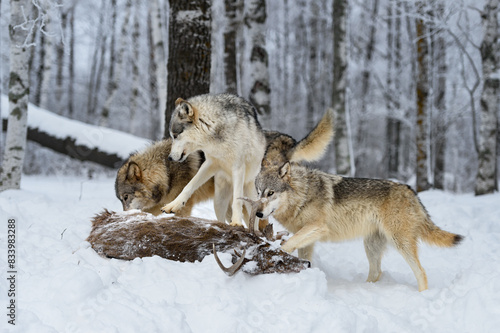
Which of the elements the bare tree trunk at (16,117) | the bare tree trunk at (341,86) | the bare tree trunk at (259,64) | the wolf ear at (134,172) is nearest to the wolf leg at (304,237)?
the wolf ear at (134,172)

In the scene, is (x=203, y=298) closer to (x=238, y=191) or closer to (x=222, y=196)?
(x=238, y=191)

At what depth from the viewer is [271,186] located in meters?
4.32

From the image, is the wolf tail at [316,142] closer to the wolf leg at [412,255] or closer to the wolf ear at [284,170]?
the wolf ear at [284,170]

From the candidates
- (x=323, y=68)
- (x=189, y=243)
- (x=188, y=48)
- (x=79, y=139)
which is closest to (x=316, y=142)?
(x=189, y=243)

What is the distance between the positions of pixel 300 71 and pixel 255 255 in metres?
25.4

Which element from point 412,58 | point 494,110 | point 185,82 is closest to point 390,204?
point 185,82

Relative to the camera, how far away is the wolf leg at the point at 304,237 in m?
4.08

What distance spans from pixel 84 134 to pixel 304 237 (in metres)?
8.62

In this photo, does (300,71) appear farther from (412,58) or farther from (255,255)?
(255,255)

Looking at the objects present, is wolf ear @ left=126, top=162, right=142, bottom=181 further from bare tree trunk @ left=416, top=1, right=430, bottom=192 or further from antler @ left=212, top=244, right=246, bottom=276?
bare tree trunk @ left=416, top=1, right=430, bottom=192

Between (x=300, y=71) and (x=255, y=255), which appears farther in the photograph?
(x=300, y=71)

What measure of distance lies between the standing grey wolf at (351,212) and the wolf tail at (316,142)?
0.44 m

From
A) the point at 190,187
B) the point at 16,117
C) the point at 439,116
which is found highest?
the point at 439,116

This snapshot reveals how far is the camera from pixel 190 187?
4375 mm
